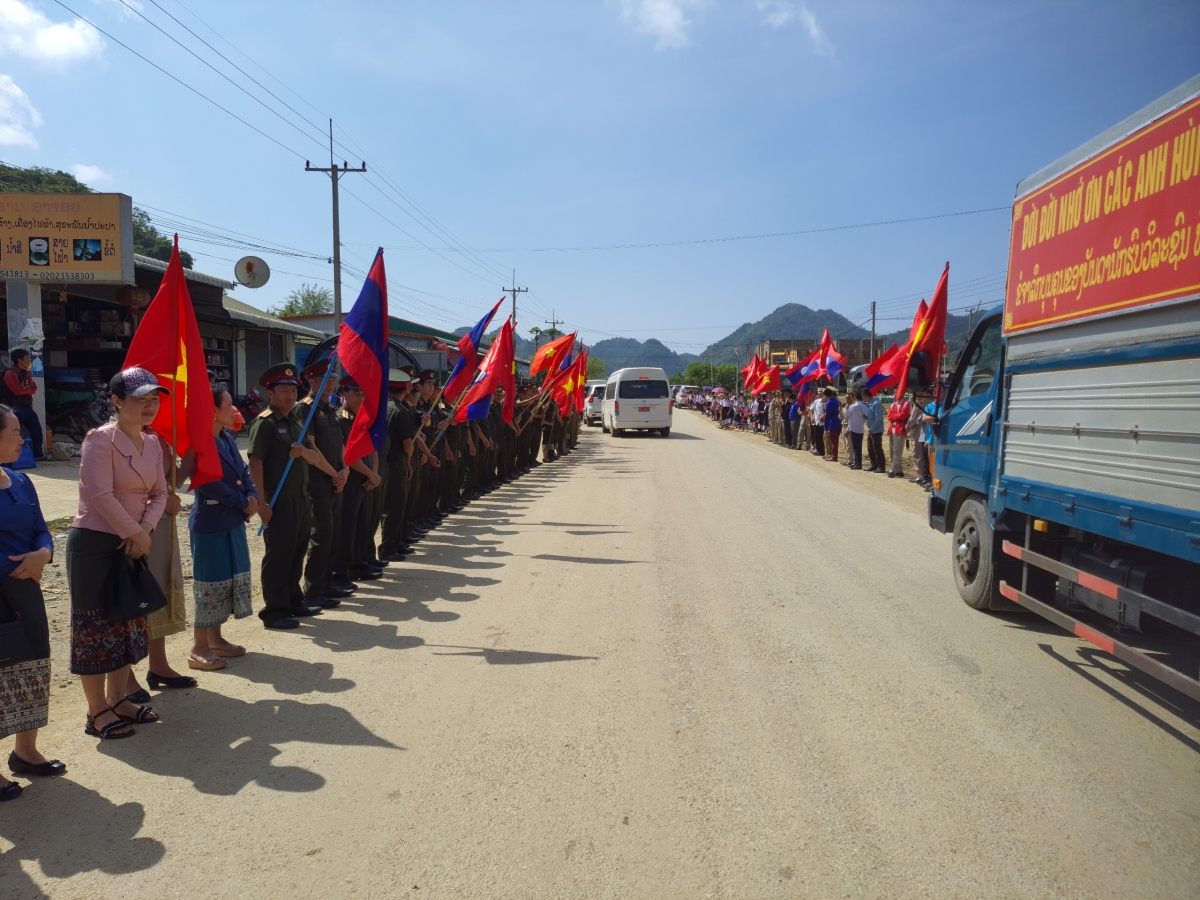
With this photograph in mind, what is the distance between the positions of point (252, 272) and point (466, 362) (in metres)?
11.5

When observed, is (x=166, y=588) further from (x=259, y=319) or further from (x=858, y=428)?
(x=259, y=319)

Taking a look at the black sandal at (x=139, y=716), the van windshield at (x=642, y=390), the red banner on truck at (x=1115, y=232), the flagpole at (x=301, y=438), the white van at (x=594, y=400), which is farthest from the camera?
the white van at (x=594, y=400)

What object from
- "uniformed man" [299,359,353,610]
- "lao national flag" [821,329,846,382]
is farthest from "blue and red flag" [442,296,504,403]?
"lao national flag" [821,329,846,382]

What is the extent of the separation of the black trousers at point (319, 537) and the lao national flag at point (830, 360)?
1701 cm

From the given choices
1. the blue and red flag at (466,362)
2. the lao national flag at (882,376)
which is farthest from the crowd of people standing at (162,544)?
the lao national flag at (882,376)

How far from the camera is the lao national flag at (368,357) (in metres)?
6.46

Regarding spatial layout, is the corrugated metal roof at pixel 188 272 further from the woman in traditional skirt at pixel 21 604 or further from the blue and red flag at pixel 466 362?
the woman in traditional skirt at pixel 21 604

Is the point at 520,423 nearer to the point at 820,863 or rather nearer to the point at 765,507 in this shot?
the point at 765,507

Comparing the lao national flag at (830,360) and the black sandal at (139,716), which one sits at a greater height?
the lao national flag at (830,360)

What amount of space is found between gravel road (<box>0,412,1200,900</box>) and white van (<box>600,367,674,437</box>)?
73.7 ft

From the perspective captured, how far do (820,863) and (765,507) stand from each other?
8655mm

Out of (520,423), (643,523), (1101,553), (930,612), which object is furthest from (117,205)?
(1101,553)

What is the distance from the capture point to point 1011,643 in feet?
17.7

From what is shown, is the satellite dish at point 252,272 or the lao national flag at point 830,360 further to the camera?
the lao national flag at point 830,360
